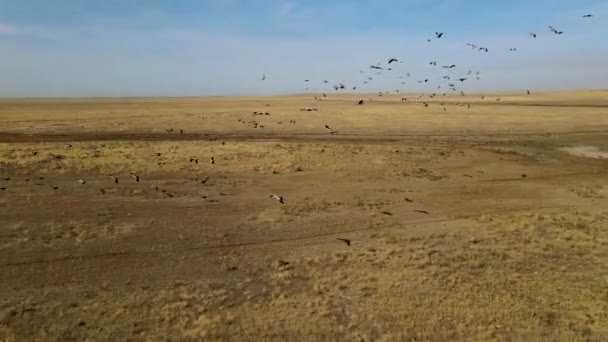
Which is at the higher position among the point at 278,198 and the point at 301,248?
the point at 278,198

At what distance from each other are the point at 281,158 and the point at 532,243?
1333 centimetres

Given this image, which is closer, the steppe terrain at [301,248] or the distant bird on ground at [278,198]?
the steppe terrain at [301,248]

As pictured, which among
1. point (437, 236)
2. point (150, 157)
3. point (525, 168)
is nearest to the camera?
point (437, 236)

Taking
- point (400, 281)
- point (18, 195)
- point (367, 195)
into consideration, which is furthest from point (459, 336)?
point (18, 195)

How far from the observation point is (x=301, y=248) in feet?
35.9

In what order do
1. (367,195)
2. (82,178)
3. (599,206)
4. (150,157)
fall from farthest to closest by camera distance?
1. (150,157)
2. (82,178)
3. (367,195)
4. (599,206)

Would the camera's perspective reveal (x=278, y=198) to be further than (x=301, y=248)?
Yes

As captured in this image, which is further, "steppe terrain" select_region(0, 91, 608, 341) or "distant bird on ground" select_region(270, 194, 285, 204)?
"distant bird on ground" select_region(270, 194, 285, 204)

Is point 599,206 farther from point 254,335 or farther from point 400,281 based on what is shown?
point 254,335

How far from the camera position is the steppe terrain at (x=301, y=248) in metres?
7.36

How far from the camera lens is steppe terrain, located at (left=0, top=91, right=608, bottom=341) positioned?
736 cm

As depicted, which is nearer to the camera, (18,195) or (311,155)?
(18,195)

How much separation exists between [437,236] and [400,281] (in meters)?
3.20

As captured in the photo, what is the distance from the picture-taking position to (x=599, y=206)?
581 inches
